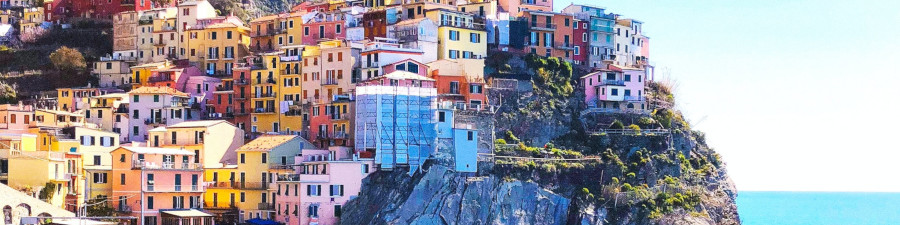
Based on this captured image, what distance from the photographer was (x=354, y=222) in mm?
75250

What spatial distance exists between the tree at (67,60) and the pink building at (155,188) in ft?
76.7

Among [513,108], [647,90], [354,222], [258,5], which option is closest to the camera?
[354,222]

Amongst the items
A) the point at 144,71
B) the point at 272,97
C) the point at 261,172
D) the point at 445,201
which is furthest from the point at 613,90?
the point at 144,71

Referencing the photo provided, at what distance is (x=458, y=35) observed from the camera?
285 feet

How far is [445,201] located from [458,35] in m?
14.1

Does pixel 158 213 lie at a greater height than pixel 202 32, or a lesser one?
lesser

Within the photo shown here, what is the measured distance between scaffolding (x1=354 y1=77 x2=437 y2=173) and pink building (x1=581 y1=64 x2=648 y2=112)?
13.3 meters

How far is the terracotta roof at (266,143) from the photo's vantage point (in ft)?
262

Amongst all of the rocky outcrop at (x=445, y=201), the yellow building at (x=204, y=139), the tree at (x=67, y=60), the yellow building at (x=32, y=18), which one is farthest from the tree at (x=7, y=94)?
the rocky outcrop at (x=445, y=201)

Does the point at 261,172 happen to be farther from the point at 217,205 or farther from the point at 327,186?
the point at 327,186

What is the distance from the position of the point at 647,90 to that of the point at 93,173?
32.5 meters

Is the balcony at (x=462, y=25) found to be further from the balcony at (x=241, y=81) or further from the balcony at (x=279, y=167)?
the balcony at (x=279, y=167)

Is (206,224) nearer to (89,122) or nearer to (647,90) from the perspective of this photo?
(89,122)

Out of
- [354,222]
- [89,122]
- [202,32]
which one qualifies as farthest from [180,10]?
[354,222]
